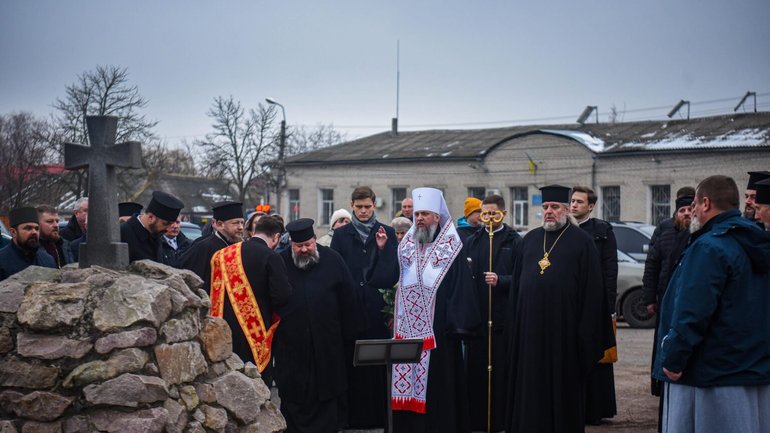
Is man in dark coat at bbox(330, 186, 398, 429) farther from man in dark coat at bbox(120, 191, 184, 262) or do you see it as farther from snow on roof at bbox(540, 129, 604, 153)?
snow on roof at bbox(540, 129, 604, 153)

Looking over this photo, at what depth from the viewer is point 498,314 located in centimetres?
832

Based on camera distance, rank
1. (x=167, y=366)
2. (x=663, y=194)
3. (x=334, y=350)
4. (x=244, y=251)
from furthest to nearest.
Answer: (x=663, y=194)
(x=334, y=350)
(x=244, y=251)
(x=167, y=366)

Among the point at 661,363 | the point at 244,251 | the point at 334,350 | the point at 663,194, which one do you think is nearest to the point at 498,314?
the point at 334,350

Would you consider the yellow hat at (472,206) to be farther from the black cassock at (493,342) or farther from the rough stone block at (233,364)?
the rough stone block at (233,364)

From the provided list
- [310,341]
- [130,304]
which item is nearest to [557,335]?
[310,341]

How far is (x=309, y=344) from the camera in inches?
291

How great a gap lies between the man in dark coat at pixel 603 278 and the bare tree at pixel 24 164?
17.9 metres

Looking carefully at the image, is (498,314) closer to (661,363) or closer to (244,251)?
(244,251)

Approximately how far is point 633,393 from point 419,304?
3310 mm

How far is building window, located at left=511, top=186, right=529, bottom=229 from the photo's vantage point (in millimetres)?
34281

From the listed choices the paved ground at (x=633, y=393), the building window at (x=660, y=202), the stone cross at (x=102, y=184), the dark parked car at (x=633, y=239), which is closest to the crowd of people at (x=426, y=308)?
the paved ground at (x=633, y=393)

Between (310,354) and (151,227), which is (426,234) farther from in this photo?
(151,227)

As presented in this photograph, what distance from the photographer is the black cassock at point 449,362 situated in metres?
7.55

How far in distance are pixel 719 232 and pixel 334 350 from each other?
3490 millimetres
